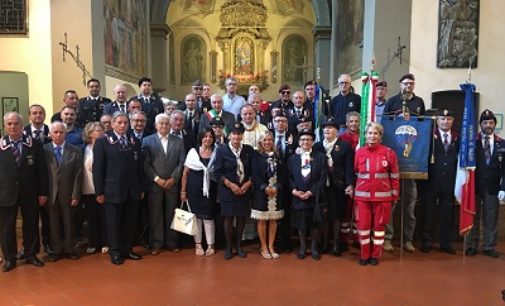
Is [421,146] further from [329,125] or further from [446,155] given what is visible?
[329,125]

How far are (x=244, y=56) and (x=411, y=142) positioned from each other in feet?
59.6

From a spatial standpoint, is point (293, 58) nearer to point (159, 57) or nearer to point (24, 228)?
point (159, 57)

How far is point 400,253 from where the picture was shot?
551 cm

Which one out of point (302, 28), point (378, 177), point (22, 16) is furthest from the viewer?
point (302, 28)

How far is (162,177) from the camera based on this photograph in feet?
18.0

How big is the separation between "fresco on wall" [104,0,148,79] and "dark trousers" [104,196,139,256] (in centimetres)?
739

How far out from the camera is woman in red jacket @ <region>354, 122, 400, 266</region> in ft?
16.6

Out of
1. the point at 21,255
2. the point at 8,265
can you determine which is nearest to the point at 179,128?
the point at 21,255

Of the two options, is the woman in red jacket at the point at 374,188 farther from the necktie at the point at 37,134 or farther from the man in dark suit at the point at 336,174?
the necktie at the point at 37,134

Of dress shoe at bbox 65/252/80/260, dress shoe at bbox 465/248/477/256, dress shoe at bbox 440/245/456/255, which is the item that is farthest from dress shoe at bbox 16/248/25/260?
dress shoe at bbox 465/248/477/256

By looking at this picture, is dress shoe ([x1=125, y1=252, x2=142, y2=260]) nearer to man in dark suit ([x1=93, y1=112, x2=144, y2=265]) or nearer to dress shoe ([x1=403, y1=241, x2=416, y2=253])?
man in dark suit ([x1=93, y1=112, x2=144, y2=265])

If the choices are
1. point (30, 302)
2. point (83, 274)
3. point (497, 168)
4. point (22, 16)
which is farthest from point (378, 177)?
point (22, 16)

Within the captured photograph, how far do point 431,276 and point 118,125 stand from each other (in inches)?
154

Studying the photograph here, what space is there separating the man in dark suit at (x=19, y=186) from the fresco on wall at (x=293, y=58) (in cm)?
1874
